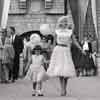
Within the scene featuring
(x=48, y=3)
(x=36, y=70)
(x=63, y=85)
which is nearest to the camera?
(x=63, y=85)

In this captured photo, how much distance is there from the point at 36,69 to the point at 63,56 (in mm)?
684

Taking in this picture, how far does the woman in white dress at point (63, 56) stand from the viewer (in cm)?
1128

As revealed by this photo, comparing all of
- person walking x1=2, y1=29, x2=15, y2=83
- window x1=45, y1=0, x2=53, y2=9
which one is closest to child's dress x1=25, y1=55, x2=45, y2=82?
person walking x1=2, y1=29, x2=15, y2=83

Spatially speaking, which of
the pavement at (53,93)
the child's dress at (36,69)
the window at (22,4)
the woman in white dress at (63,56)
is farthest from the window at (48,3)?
the woman in white dress at (63,56)

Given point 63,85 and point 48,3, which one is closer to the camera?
point 63,85

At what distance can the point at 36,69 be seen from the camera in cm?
1173

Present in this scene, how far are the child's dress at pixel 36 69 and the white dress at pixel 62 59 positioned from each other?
31 cm

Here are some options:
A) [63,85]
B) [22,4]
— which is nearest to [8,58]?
[63,85]

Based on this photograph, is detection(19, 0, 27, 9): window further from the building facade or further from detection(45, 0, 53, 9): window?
detection(45, 0, 53, 9): window

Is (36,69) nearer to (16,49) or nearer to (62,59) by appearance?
(62,59)

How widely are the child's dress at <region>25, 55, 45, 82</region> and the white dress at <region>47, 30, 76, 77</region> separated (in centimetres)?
31

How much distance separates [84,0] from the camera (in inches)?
930

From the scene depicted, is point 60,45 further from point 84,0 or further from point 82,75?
point 84,0

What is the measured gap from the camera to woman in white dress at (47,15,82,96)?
37.0 feet
